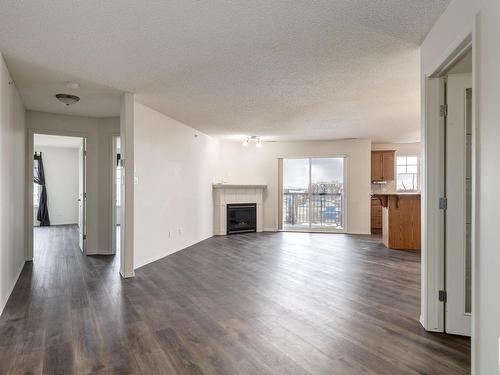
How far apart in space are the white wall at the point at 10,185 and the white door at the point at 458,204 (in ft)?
13.0

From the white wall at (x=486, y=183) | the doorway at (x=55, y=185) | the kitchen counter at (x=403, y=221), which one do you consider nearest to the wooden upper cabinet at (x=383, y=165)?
the kitchen counter at (x=403, y=221)

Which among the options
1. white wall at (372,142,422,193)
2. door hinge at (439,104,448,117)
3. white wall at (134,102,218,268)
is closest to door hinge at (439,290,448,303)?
door hinge at (439,104,448,117)

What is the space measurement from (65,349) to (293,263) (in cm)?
322

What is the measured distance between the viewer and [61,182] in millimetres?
9875

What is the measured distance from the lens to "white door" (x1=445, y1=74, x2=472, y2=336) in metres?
2.38

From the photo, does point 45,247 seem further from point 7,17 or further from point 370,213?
point 370,213

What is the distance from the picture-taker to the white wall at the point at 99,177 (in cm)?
552

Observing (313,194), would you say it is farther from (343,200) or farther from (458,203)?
(458,203)

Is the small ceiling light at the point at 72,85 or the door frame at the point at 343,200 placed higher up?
the small ceiling light at the point at 72,85

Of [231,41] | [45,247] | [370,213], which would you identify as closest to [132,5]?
[231,41]

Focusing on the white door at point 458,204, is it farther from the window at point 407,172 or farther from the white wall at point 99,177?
the window at point 407,172

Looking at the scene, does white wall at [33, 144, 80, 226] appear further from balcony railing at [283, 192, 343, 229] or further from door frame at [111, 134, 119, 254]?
balcony railing at [283, 192, 343, 229]

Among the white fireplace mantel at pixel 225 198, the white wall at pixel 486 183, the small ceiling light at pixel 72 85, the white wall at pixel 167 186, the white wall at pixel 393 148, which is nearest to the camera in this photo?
the white wall at pixel 486 183

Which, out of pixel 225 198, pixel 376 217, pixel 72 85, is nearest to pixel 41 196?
pixel 225 198
